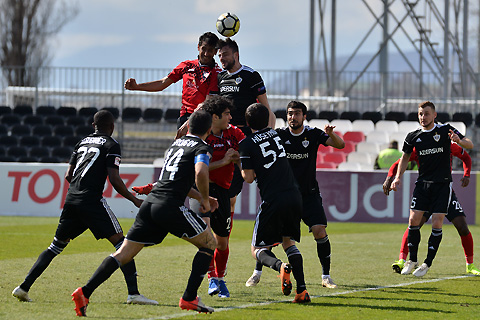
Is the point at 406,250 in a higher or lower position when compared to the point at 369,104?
lower

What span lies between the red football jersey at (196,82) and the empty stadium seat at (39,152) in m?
15.4

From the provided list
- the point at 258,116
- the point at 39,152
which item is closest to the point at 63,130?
the point at 39,152

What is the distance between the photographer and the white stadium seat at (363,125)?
24953mm

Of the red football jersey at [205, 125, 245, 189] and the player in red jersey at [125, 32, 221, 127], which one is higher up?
the player in red jersey at [125, 32, 221, 127]

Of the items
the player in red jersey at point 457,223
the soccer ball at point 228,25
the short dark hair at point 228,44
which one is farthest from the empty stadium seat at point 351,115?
the short dark hair at point 228,44

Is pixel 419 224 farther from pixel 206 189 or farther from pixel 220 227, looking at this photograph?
pixel 206 189

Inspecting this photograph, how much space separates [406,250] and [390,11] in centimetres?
1871

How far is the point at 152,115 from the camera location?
26047 millimetres

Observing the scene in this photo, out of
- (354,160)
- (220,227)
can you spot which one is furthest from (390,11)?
(220,227)

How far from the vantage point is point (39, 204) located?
19.2m

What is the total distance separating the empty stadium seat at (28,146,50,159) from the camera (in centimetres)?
2431

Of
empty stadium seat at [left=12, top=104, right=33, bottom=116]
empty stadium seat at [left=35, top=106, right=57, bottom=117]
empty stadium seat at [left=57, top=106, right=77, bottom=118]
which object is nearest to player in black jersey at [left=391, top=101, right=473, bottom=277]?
empty stadium seat at [left=57, top=106, right=77, bottom=118]

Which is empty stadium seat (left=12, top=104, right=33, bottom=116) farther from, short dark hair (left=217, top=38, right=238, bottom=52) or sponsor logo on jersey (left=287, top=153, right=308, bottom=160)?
sponsor logo on jersey (left=287, top=153, right=308, bottom=160)

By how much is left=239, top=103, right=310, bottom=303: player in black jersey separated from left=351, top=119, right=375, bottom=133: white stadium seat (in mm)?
16992
